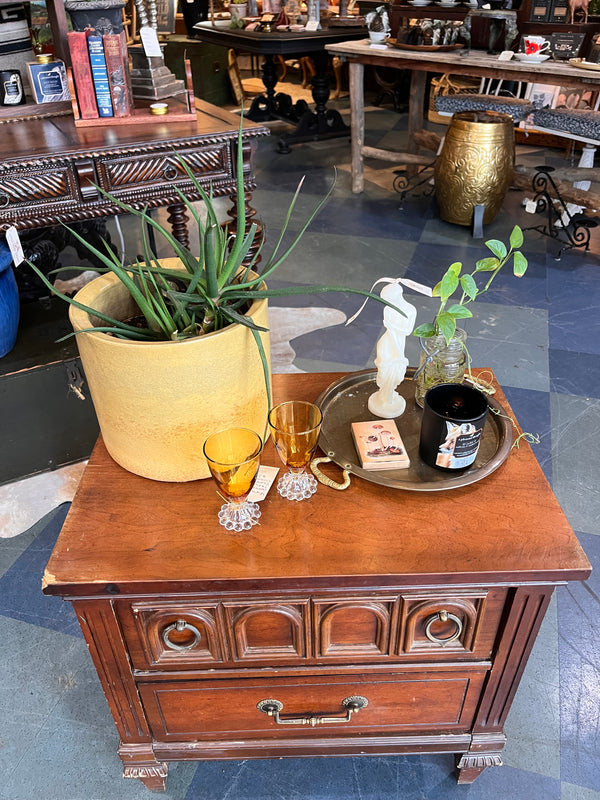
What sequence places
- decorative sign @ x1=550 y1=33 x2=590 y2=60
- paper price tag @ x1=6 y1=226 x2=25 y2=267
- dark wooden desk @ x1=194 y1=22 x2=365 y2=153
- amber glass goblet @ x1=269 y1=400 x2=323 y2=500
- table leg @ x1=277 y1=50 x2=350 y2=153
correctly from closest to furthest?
amber glass goblet @ x1=269 y1=400 x2=323 y2=500 → paper price tag @ x1=6 y1=226 x2=25 y2=267 → decorative sign @ x1=550 y1=33 x2=590 y2=60 → dark wooden desk @ x1=194 y1=22 x2=365 y2=153 → table leg @ x1=277 y1=50 x2=350 y2=153

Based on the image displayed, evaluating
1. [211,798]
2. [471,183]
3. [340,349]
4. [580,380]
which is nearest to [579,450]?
[580,380]

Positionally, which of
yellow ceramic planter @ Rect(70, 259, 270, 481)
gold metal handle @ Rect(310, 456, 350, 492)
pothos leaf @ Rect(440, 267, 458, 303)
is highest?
pothos leaf @ Rect(440, 267, 458, 303)

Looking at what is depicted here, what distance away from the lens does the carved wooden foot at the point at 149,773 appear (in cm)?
116

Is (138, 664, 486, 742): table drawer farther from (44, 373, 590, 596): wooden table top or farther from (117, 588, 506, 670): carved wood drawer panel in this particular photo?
(44, 373, 590, 596): wooden table top

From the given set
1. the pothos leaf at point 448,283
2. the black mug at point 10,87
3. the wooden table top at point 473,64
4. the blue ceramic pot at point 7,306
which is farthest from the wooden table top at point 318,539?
the wooden table top at point 473,64

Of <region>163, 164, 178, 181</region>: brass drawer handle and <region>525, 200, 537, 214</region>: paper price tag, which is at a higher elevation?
<region>163, 164, 178, 181</region>: brass drawer handle

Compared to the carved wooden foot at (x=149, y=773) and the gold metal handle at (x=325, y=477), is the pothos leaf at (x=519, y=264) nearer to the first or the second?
the gold metal handle at (x=325, y=477)

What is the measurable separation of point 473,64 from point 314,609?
3.12 meters

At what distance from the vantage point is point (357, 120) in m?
3.90

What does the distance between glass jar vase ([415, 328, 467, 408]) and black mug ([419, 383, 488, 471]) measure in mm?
62

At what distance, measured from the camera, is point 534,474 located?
1.09 metres

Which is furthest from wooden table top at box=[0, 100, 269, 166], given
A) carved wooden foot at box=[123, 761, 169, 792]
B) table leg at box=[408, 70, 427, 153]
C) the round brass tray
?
table leg at box=[408, 70, 427, 153]

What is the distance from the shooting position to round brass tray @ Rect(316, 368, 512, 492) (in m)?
1.07

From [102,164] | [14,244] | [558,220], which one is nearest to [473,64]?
[558,220]
